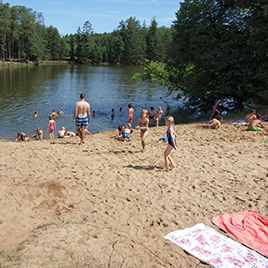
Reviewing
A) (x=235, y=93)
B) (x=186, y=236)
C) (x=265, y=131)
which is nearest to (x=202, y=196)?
(x=186, y=236)

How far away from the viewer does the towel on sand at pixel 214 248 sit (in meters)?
4.73

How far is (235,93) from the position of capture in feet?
65.9

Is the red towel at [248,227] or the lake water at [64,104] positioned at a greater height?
the red towel at [248,227]

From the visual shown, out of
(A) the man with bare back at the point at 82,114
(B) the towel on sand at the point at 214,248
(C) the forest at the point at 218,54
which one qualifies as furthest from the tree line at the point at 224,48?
(B) the towel on sand at the point at 214,248

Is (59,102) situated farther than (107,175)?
Yes

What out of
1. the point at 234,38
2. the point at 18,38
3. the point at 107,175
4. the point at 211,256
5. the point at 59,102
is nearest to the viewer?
the point at 211,256

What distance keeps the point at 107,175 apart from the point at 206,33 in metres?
15.8

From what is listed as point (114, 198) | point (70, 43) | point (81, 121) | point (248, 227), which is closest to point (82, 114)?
point (81, 121)

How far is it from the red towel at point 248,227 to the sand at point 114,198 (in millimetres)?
280

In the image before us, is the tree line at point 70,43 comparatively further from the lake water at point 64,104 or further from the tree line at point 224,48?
the tree line at point 224,48

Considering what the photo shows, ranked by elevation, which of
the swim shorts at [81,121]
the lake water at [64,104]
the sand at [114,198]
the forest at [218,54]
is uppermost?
the forest at [218,54]

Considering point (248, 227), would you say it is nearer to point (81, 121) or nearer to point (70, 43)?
point (81, 121)

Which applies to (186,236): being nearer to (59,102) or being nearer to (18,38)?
(59,102)

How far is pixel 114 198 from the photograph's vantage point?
703cm
